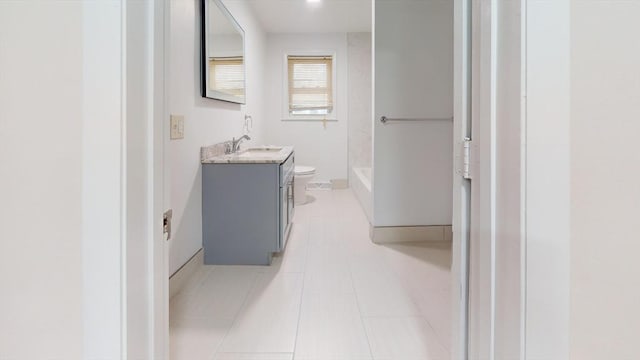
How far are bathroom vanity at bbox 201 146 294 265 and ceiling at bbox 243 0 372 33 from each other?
9.43 feet

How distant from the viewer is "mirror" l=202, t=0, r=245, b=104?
311 centimetres

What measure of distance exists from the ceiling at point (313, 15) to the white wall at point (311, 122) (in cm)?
20

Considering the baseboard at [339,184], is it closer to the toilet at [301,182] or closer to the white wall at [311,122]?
the white wall at [311,122]

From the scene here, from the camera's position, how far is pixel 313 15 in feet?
19.1

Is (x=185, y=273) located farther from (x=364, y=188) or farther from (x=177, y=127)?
(x=364, y=188)

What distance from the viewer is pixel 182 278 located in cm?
269

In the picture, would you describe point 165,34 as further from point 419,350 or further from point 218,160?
point 218,160

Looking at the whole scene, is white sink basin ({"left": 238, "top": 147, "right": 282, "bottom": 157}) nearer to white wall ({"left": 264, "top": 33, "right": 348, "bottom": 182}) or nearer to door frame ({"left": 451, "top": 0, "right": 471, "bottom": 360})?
white wall ({"left": 264, "top": 33, "right": 348, "bottom": 182})

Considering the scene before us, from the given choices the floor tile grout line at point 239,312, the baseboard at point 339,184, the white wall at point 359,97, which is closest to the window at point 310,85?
the white wall at point 359,97

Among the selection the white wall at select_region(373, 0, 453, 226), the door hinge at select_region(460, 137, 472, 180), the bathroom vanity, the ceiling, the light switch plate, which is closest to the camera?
the door hinge at select_region(460, 137, 472, 180)

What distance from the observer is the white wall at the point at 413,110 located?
12.0 feet
